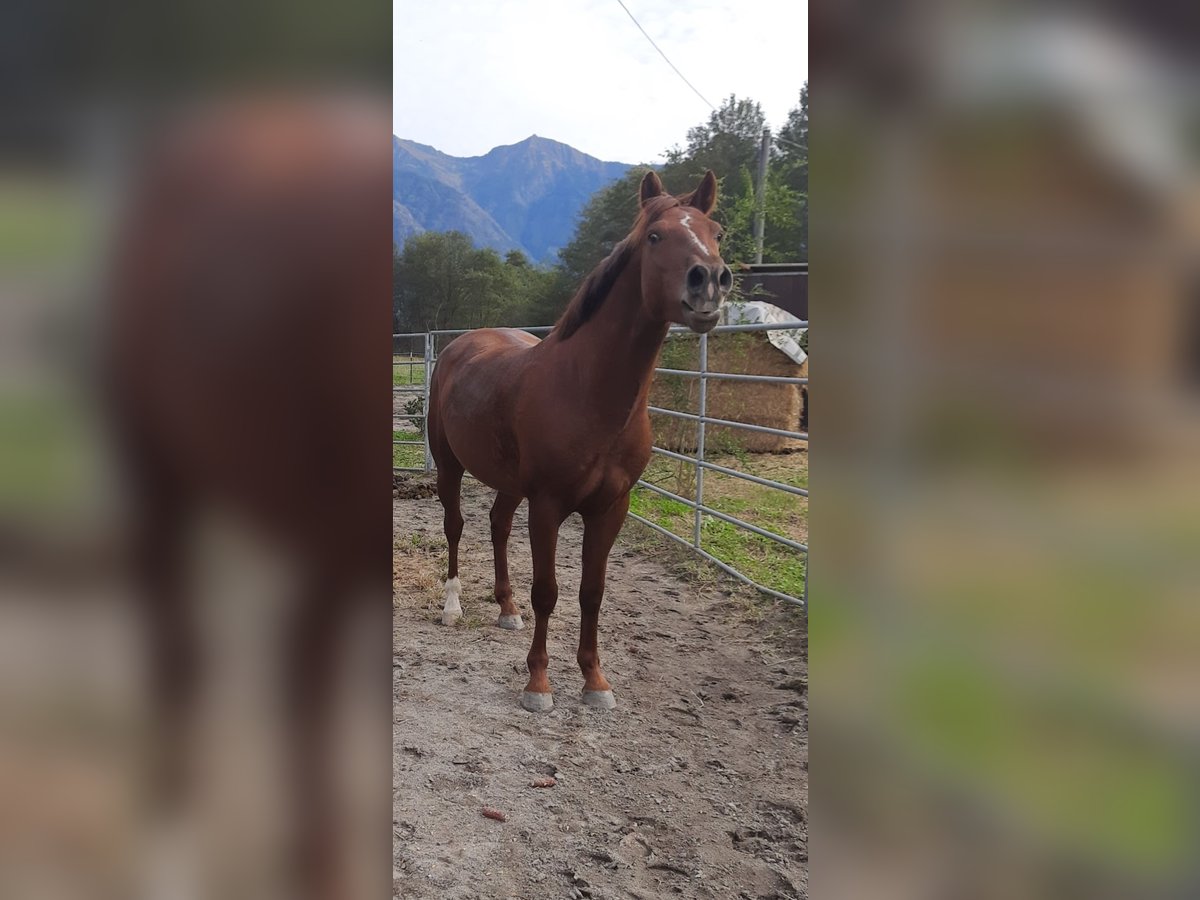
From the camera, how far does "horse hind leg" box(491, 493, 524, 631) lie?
3578 millimetres

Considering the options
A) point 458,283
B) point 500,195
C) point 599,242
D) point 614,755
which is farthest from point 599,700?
point 500,195

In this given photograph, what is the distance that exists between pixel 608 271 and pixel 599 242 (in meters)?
7.12

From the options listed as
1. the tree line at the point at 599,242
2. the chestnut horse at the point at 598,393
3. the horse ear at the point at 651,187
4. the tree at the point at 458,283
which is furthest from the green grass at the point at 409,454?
the horse ear at the point at 651,187

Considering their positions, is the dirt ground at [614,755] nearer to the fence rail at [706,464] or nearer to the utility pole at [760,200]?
the fence rail at [706,464]

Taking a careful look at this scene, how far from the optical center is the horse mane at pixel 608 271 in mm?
2477

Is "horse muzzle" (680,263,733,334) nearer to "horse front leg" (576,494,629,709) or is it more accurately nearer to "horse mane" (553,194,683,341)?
"horse mane" (553,194,683,341)

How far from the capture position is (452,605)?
145 inches

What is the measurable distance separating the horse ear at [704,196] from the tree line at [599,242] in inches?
10.9

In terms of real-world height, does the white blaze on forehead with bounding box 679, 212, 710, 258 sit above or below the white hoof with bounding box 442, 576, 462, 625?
above

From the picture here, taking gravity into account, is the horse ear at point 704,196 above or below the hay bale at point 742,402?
above
